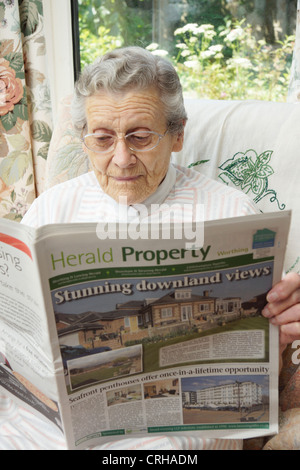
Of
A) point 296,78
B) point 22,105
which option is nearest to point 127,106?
point 296,78

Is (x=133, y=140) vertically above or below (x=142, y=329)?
above

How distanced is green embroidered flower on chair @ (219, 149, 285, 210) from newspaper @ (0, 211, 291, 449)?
47 centimetres

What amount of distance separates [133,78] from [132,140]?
0.45 ft

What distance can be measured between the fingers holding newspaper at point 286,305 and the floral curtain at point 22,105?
1.46m

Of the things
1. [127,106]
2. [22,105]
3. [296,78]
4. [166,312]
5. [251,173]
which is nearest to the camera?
[166,312]

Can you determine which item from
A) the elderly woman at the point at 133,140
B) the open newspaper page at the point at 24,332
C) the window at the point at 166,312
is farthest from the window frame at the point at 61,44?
the window at the point at 166,312

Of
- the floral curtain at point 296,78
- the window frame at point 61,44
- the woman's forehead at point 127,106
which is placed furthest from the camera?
the window frame at point 61,44

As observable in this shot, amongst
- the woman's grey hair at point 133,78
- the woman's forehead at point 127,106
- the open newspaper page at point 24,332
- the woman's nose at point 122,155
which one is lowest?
the open newspaper page at point 24,332

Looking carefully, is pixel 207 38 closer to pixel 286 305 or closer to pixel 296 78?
pixel 296 78

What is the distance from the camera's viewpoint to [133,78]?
1061 mm

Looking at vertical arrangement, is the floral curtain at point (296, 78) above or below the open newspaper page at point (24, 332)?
above

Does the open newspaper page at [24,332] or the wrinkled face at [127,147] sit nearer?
the open newspaper page at [24,332]

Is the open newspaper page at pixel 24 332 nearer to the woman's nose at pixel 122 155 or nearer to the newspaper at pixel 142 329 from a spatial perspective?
the newspaper at pixel 142 329

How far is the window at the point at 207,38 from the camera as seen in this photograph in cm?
198
